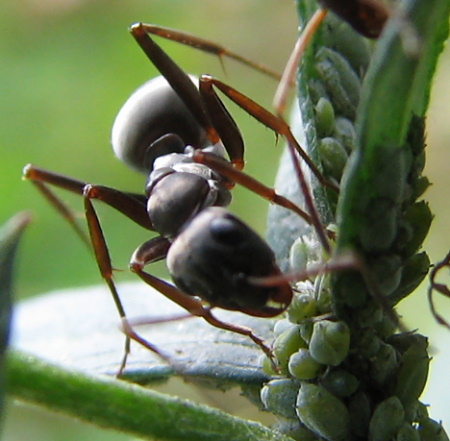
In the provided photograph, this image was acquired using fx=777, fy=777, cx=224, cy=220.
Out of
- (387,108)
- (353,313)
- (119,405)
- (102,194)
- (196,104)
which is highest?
(196,104)

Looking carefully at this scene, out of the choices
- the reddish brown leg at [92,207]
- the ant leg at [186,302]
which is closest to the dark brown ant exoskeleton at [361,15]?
the ant leg at [186,302]

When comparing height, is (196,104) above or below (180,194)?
above

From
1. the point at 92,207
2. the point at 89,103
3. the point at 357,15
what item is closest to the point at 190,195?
the point at 92,207

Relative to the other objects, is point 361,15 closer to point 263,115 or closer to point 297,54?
point 297,54

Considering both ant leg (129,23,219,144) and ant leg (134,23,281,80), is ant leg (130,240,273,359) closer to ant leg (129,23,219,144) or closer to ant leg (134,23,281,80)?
ant leg (129,23,219,144)

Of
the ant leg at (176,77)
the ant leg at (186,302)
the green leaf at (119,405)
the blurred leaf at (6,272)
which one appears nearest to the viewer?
the blurred leaf at (6,272)

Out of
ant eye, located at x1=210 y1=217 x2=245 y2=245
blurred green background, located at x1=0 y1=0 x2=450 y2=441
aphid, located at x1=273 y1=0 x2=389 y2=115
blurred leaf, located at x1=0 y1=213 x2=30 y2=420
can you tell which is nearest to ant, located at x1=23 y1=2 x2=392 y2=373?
ant eye, located at x1=210 y1=217 x2=245 y2=245

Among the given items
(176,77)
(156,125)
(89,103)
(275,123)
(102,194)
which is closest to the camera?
(275,123)

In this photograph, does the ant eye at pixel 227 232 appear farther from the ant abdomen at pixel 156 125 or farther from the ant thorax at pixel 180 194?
the ant abdomen at pixel 156 125
